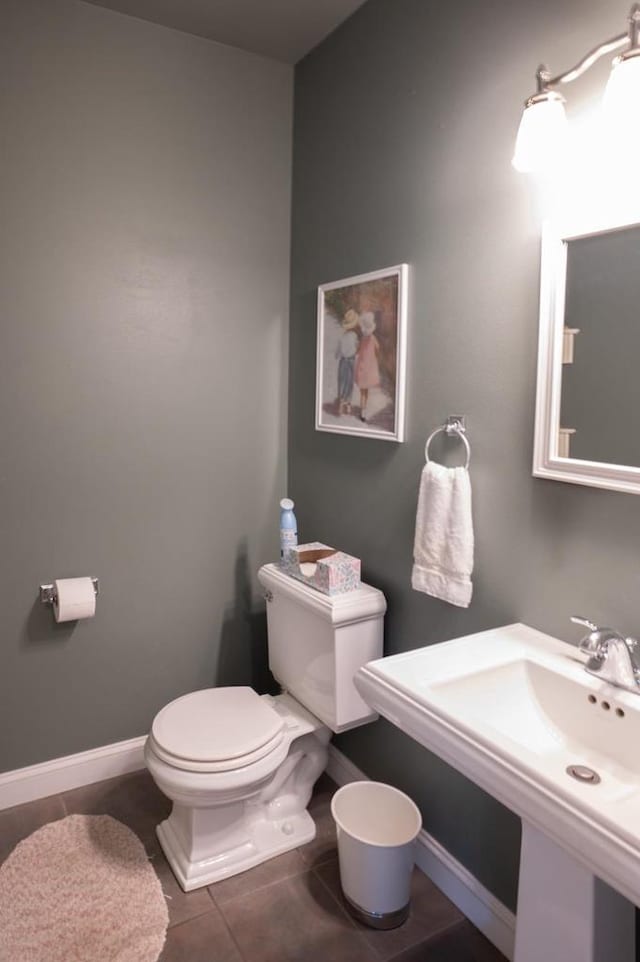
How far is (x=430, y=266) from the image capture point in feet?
5.65

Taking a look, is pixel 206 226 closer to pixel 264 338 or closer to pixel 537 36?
pixel 264 338

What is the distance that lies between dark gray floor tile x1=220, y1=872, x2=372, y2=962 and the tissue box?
33.2 inches

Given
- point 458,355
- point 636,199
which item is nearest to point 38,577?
point 458,355

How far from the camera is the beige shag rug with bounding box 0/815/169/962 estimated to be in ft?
5.12

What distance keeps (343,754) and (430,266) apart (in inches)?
65.4

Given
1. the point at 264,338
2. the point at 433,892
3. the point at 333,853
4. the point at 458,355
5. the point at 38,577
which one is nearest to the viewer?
the point at 458,355

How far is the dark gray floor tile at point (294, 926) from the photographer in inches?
62.0

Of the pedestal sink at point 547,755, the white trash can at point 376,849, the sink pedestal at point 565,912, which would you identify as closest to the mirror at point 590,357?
the pedestal sink at point 547,755

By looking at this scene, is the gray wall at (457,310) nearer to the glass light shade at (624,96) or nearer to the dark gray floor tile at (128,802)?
the glass light shade at (624,96)

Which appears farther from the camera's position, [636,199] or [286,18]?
[286,18]

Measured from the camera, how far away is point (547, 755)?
1.18 m

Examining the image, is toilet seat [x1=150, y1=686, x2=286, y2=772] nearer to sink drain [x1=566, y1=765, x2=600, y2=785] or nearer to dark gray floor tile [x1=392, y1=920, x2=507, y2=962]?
dark gray floor tile [x1=392, y1=920, x2=507, y2=962]

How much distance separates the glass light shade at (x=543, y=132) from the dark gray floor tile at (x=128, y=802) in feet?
7.03

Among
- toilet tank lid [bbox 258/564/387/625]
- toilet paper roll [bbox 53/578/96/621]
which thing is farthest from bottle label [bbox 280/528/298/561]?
toilet paper roll [bbox 53/578/96/621]
